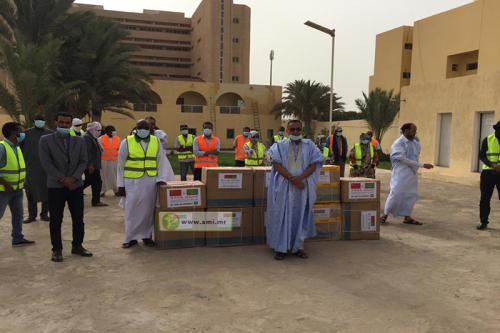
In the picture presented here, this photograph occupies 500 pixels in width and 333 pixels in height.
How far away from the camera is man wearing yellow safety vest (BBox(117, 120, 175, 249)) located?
18.2 ft

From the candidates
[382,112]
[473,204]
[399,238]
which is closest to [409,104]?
[382,112]

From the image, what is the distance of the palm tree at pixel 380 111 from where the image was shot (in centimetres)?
2684

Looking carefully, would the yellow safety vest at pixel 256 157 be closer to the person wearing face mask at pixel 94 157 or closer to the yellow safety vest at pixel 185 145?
the yellow safety vest at pixel 185 145

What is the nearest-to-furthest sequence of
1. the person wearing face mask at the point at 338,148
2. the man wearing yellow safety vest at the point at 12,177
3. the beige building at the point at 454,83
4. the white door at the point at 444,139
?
the man wearing yellow safety vest at the point at 12,177
the person wearing face mask at the point at 338,148
the beige building at the point at 454,83
the white door at the point at 444,139

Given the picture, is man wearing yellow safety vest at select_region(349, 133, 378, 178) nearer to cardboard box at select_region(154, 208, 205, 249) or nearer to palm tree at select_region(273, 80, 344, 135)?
cardboard box at select_region(154, 208, 205, 249)

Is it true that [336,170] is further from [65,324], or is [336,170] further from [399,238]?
[65,324]

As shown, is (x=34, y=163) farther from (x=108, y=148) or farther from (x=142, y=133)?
(x=108, y=148)

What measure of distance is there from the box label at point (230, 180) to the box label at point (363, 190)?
1.59 meters

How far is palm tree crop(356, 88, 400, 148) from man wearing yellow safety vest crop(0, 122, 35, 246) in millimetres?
23865

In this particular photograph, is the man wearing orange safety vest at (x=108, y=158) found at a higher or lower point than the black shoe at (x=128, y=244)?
higher

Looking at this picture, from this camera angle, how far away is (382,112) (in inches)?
1059

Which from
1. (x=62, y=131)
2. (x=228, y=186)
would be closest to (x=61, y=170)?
(x=62, y=131)

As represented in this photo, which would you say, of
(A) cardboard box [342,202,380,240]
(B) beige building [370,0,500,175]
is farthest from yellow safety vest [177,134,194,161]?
(B) beige building [370,0,500,175]

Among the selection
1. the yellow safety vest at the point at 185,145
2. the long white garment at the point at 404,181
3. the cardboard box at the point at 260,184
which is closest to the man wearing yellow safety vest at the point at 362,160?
the long white garment at the point at 404,181
